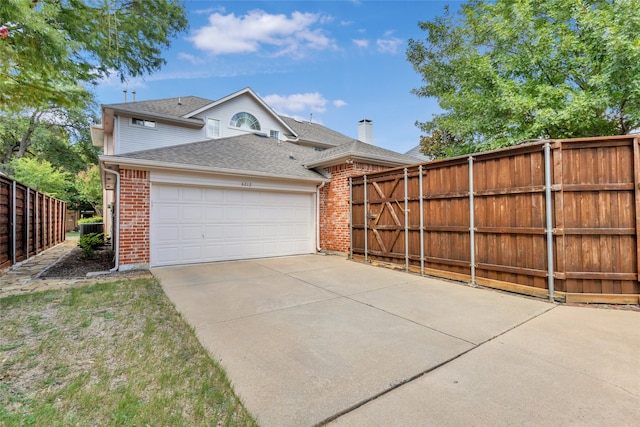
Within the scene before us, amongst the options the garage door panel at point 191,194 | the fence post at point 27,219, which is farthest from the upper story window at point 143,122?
the garage door panel at point 191,194

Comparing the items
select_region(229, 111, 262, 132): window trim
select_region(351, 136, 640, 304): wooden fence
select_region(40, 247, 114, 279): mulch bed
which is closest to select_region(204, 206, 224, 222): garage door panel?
select_region(40, 247, 114, 279): mulch bed

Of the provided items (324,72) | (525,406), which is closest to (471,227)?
(525,406)

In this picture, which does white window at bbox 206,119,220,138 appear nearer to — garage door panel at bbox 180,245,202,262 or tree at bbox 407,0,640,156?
garage door panel at bbox 180,245,202,262

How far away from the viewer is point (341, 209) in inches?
367

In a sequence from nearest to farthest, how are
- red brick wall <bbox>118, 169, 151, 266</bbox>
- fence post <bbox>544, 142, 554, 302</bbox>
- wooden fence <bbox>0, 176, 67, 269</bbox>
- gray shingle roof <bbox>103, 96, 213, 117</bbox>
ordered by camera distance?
fence post <bbox>544, 142, 554, 302</bbox>
red brick wall <bbox>118, 169, 151, 266</bbox>
wooden fence <bbox>0, 176, 67, 269</bbox>
gray shingle roof <bbox>103, 96, 213, 117</bbox>

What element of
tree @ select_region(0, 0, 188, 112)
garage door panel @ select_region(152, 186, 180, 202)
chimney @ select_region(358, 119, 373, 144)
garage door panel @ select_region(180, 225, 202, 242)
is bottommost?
garage door panel @ select_region(180, 225, 202, 242)

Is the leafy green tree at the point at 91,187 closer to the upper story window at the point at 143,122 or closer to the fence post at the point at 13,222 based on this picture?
the upper story window at the point at 143,122

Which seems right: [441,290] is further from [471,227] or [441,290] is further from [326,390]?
[326,390]

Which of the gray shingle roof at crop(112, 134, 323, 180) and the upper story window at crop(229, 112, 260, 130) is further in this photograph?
the upper story window at crop(229, 112, 260, 130)

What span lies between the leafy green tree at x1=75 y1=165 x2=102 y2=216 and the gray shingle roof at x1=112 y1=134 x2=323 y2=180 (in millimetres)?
18120

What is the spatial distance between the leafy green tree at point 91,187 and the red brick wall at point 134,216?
64.6 feet

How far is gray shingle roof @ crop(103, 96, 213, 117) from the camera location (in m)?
12.2

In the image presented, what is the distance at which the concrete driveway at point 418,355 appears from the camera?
2.06 meters

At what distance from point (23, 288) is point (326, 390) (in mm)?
6362
